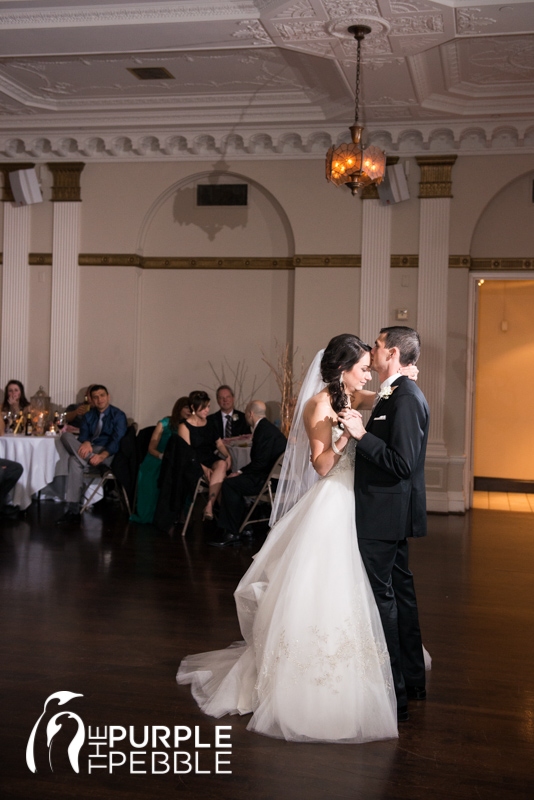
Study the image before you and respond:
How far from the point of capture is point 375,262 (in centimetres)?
831

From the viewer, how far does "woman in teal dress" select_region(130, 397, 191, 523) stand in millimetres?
7121

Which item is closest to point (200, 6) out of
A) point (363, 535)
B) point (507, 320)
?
point (363, 535)

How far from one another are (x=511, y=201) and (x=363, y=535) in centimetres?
618

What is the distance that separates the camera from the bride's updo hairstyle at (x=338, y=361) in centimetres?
321

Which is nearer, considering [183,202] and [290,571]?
[290,571]

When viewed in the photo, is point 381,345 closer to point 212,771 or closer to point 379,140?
point 212,771

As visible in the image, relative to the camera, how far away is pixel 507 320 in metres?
10.3

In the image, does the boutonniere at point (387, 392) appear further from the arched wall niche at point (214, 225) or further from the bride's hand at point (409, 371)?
the arched wall niche at point (214, 225)

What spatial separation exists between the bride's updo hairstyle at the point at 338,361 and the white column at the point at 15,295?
6652 millimetres

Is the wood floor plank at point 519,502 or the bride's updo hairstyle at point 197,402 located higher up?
the bride's updo hairstyle at point 197,402

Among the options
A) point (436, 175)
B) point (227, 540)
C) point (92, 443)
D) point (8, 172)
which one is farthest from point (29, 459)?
point (436, 175)

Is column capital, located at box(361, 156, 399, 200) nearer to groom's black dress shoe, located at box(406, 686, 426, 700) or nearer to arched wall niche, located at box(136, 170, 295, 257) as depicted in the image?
arched wall niche, located at box(136, 170, 295, 257)

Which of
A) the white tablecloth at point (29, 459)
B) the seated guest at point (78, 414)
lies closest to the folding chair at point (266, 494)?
the white tablecloth at point (29, 459)

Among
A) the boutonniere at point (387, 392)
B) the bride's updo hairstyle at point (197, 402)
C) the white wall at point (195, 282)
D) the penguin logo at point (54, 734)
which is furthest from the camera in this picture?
the white wall at point (195, 282)
